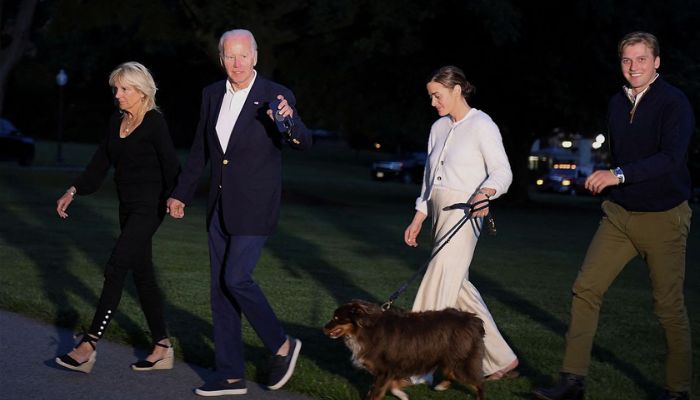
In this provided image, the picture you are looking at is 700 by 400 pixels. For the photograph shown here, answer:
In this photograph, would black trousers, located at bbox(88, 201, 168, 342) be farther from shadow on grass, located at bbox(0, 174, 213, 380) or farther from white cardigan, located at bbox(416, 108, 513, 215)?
white cardigan, located at bbox(416, 108, 513, 215)

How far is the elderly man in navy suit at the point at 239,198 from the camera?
6977 millimetres

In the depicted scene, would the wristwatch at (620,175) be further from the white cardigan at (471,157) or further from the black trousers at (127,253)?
the black trousers at (127,253)

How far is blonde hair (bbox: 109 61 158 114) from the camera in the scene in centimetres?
760

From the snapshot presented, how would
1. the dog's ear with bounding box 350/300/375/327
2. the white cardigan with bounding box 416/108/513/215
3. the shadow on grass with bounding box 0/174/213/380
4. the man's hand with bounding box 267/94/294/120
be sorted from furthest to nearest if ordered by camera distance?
the shadow on grass with bounding box 0/174/213/380 → the white cardigan with bounding box 416/108/513/215 → the man's hand with bounding box 267/94/294/120 → the dog's ear with bounding box 350/300/375/327

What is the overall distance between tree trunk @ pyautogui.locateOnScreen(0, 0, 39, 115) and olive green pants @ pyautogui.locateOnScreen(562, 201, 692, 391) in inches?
1122

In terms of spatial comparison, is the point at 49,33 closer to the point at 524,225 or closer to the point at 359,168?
the point at 524,225

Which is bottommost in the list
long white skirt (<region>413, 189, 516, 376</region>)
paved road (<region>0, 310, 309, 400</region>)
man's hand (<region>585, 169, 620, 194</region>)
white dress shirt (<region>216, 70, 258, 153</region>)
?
paved road (<region>0, 310, 309, 400</region>)

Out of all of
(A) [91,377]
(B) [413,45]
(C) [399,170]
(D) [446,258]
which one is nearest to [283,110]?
(D) [446,258]

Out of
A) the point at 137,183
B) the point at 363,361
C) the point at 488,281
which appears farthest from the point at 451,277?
the point at 488,281

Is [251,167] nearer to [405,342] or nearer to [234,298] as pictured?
[234,298]

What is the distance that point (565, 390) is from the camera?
6887mm

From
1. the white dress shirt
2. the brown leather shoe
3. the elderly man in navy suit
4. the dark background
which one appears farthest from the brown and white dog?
the dark background

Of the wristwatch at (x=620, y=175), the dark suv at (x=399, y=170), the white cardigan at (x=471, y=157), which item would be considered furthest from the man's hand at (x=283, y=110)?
the dark suv at (x=399, y=170)

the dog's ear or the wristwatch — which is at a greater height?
the wristwatch
